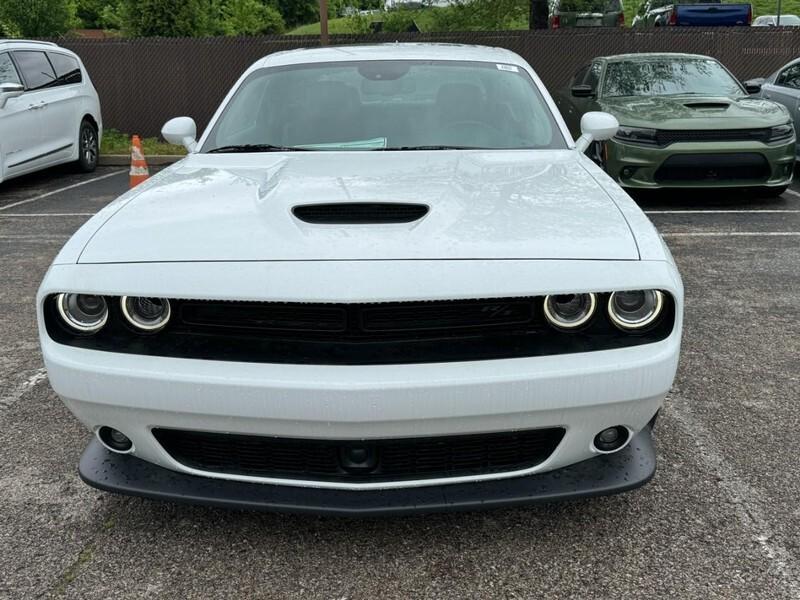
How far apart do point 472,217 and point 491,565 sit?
3.46ft

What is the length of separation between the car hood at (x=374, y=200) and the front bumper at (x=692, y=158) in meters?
4.51

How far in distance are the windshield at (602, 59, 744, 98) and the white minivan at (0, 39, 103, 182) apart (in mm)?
6447

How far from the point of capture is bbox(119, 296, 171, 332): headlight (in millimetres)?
2320

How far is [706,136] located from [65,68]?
782cm

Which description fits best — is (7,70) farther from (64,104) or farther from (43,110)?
(64,104)

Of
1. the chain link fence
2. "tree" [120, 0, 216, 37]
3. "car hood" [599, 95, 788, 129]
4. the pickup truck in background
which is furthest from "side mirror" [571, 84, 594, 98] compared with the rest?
"tree" [120, 0, 216, 37]

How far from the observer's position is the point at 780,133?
302 inches

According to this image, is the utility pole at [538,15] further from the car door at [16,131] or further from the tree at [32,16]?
the tree at [32,16]

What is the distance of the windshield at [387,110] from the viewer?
360 cm

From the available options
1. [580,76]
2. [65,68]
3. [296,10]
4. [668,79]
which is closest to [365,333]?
[668,79]

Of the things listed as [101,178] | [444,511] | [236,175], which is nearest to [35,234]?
[101,178]

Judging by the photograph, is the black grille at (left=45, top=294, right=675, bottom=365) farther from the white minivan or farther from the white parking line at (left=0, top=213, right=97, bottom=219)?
the white minivan

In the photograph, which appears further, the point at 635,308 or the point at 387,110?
the point at 387,110

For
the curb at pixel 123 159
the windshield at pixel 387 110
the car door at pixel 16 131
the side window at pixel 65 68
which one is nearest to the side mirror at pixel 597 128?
the windshield at pixel 387 110
